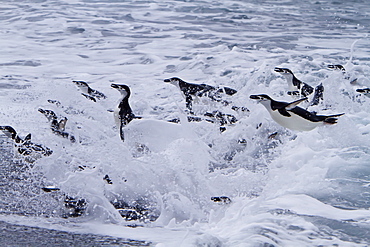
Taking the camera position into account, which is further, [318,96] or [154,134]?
[318,96]

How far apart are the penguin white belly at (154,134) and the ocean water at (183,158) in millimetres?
12

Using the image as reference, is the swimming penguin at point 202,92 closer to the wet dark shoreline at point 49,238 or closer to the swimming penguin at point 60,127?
the swimming penguin at point 60,127

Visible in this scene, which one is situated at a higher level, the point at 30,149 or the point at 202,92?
the point at 30,149

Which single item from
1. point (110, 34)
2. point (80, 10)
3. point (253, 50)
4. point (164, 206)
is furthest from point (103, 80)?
point (80, 10)

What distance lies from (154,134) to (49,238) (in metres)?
2.17

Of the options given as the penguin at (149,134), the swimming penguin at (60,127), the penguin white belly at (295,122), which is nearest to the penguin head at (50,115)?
the swimming penguin at (60,127)

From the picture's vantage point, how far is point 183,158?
471cm

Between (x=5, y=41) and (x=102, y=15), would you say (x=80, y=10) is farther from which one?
(x=5, y=41)

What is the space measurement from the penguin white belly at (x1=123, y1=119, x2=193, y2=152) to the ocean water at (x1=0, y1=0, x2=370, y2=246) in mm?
12

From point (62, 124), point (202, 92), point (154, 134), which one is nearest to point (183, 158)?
point (154, 134)

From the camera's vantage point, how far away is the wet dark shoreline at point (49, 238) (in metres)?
3.07

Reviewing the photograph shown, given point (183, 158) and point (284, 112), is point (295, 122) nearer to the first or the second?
point (284, 112)

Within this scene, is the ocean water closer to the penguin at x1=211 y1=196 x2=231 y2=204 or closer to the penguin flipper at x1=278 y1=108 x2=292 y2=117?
the penguin at x1=211 y1=196 x2=231 y2=204

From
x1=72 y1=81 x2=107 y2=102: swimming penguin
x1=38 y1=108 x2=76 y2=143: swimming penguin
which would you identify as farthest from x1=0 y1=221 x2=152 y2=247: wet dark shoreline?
x1=72 y1=81 x2=107 y2=102: swimming penguin
